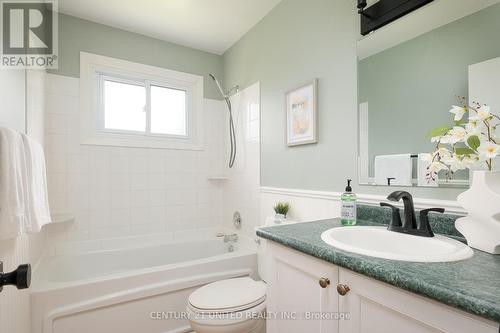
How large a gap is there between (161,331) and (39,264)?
3.44ft

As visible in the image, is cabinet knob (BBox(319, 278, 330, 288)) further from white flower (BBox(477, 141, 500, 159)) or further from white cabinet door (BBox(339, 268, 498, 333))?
white flower (BBox(477, 141, 500, 159))

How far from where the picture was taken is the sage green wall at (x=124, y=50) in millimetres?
2146

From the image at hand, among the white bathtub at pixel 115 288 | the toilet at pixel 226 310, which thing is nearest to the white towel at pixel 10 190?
the white bathtub at pixel 115 288

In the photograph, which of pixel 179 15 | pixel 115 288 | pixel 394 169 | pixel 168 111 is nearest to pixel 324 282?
pixel 394 169

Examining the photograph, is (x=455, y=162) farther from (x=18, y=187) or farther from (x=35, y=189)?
(x=35, y=189)

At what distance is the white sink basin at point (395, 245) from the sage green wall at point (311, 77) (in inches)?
9.5

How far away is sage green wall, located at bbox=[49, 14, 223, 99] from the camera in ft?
7.04

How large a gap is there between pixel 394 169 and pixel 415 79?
0.43m

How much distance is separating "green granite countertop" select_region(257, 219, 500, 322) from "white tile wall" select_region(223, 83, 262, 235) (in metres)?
1.43

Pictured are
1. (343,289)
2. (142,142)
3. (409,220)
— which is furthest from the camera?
(142,142)

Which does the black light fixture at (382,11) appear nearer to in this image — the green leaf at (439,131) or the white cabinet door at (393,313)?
the green leaf at (439,131)

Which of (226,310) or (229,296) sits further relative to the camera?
(229,296)

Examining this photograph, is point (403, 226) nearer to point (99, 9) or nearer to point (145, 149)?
point (145, 149)

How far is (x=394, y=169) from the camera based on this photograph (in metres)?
1.22
